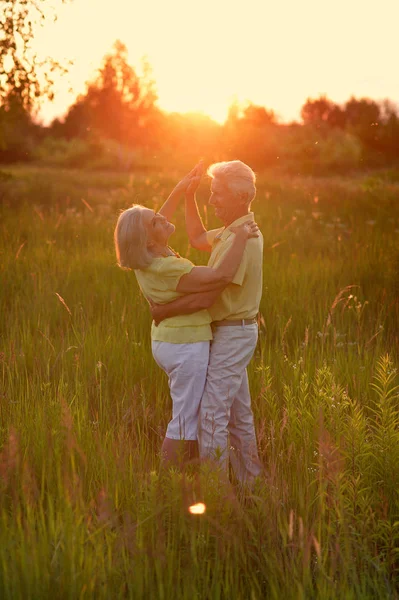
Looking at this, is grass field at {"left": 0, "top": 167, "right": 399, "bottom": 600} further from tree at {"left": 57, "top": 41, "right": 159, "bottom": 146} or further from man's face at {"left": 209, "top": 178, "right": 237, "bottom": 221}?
tree at {"left": 57, "top": 41, "right": 159, "bottom": 146}

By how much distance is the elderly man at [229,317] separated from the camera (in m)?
3.78

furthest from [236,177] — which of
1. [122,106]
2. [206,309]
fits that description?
[122,106]

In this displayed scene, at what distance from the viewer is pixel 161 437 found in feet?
13.5

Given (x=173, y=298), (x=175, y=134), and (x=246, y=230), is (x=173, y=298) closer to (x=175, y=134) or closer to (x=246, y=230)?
(x=246, y=230)

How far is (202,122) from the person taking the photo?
68.8 m

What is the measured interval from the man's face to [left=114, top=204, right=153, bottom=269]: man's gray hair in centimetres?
48

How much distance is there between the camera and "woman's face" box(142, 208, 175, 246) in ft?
12.2

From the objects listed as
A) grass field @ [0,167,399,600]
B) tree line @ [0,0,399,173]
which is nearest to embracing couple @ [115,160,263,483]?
grass field @ [0,167,399,600]

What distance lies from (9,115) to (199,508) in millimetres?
10279

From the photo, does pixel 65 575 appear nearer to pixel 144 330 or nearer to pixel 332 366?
pixel 332 366

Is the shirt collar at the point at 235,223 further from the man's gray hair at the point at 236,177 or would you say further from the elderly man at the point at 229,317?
the man's gray hair at the point at 236,177

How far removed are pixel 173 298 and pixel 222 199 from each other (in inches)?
25.9

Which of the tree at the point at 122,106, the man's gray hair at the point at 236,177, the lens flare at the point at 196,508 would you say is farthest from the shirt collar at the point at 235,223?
the tree at the point at 122,106

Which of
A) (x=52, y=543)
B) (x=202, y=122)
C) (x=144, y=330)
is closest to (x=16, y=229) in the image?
(x=144, y=330)
